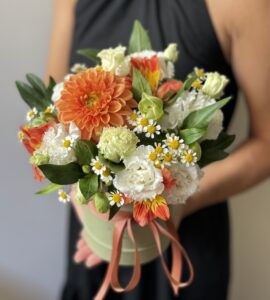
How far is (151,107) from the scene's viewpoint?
0.50 m

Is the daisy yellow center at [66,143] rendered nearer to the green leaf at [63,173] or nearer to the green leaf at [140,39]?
the green leaf at [63,173]

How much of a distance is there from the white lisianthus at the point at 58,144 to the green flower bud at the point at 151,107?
0.08 m

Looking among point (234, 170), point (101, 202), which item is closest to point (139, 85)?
point (101, 202)

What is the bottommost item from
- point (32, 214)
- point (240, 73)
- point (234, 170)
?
point (32, 214)

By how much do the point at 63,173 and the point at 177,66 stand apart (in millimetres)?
328

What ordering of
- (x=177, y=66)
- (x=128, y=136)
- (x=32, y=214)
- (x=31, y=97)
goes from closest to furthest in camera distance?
1. (x=128, y=136)
2. (x=31, y=97)
3. (x=177, y=66)
4. (x=32, y=214)

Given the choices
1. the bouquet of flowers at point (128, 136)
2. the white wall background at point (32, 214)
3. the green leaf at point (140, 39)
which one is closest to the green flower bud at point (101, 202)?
the bouquet of flowers at point (128, 136)

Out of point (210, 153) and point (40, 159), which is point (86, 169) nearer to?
point (40, 159)

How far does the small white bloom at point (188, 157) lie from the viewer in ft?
1.63

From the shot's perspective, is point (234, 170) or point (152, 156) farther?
point (234, 170)

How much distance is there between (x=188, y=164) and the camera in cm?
50

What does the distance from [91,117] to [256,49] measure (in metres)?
0.30

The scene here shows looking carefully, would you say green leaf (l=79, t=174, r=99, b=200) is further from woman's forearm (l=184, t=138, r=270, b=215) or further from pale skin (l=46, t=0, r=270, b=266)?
woman's forearm (l=184, t=138, r=270, b=215)

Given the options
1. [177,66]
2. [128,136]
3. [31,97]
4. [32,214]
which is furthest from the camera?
[32,214]
